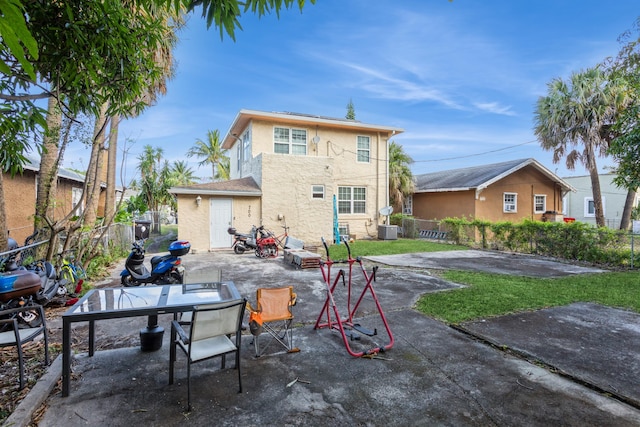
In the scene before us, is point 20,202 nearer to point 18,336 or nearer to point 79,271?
point 79,271

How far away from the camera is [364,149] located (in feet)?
57.2

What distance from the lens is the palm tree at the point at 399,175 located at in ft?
63.0

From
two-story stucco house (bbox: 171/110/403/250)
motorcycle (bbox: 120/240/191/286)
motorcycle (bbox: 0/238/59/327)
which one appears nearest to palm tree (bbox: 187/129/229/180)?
two-story stucco house (bbox: 171/110/403/250)

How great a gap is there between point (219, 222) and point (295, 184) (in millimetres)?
3679

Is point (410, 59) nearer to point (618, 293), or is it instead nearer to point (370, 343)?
point (618, 293)

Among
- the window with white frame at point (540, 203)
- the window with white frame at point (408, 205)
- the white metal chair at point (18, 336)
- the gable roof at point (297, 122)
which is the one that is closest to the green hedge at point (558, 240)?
the gable roof at point (297, 122)

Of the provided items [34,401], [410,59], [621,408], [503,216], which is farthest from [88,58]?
[503,216]

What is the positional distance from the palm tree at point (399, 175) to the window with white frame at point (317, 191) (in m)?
5.93

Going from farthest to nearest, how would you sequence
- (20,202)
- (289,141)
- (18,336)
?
(289,141)
(20,202)
(18,336)

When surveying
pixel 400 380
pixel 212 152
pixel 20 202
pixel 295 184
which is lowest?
pixel 400 380

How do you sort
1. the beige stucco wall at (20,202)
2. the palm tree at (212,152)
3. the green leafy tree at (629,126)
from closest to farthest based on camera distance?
the green leafy tree at (629,126) → the beige stucco wall at (20,202) → the palm tree at (212,152)

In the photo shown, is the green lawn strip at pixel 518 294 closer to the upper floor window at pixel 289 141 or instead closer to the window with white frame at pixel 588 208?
the upper floor window at pixel 289 141

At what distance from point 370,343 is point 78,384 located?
3.14m

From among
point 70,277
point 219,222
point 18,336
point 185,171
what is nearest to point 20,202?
point 70,277
